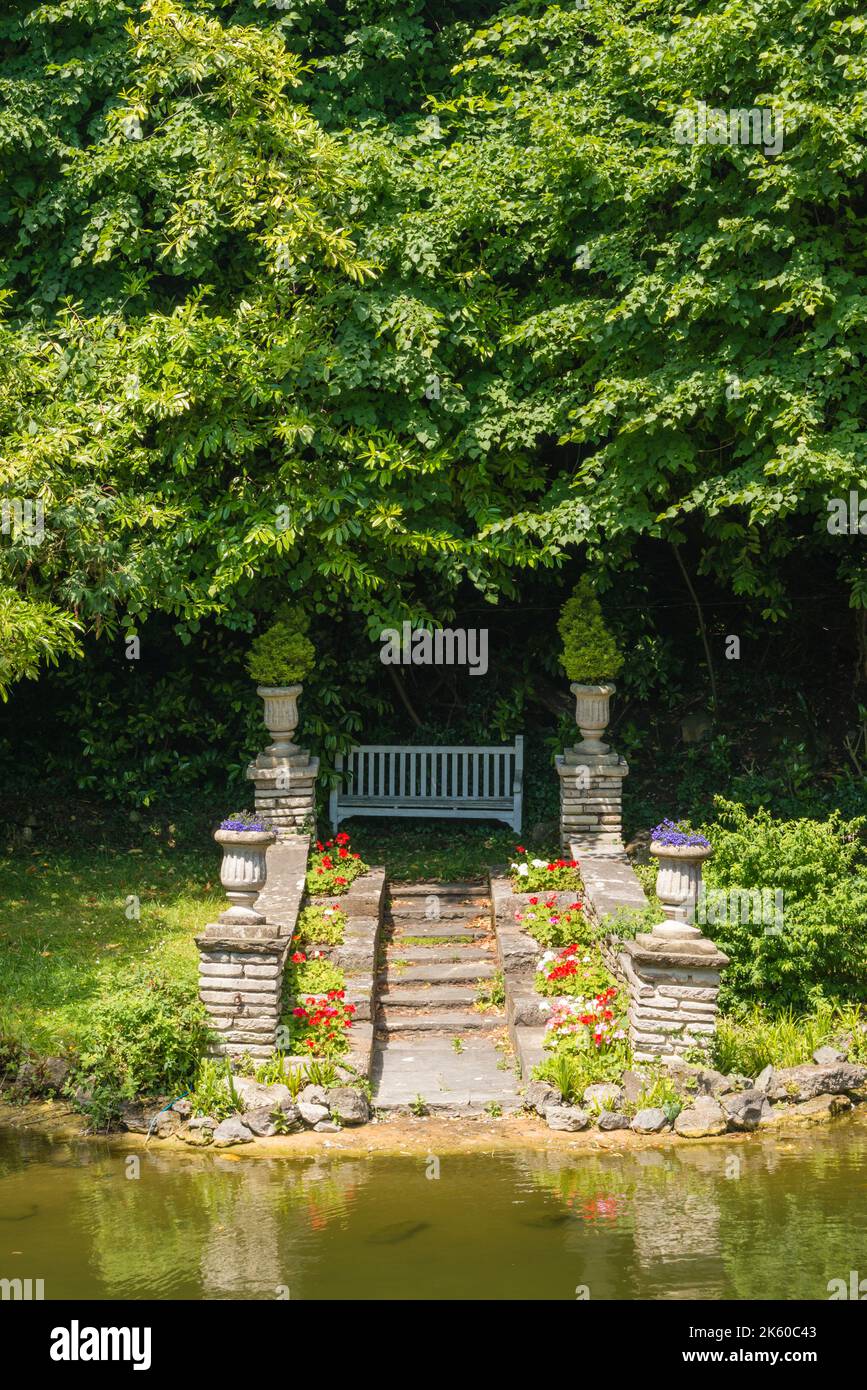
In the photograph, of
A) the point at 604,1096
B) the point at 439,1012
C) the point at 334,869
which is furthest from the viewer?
the point at 334,869

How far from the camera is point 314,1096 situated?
28.2 feet

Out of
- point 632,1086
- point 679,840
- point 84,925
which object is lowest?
point 632,1086

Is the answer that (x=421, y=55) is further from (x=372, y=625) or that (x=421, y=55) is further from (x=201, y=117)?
(x=372, y=625)

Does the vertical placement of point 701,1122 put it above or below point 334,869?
below

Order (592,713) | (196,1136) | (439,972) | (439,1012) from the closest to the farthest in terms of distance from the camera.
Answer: (196,1136) < (439,1012) < (439,972) < (592,713)

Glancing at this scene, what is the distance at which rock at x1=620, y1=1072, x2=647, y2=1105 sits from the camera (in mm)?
8578

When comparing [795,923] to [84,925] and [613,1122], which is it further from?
[84,925]

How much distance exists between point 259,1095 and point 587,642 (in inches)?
236

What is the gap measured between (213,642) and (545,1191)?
8710 millimetres

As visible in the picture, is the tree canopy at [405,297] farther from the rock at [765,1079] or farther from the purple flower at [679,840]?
the rock at [765,1079]

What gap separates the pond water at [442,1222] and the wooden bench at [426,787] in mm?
6097

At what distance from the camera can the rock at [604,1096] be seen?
28.0 ft

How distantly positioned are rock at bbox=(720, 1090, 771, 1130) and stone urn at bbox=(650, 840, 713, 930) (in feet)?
4.14

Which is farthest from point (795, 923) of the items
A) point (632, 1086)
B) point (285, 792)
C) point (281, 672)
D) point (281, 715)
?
point (281, 672)
